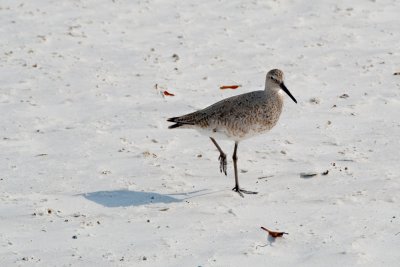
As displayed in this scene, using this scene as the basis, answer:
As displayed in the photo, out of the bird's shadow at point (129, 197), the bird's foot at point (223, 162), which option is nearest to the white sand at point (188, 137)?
the bird's shadow at point (129, 197)

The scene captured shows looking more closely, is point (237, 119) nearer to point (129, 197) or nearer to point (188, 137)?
point (129, 197)

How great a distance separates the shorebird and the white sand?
579mm

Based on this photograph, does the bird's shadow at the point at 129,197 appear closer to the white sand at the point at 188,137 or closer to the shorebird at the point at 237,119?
the white sand at the point at 188,137

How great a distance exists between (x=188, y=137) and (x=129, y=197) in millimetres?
2070

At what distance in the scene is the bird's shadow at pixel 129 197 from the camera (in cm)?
842

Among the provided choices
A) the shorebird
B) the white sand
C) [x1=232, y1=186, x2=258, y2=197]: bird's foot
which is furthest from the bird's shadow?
the shorebird

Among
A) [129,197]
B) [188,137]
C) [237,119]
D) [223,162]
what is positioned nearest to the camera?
[129,197]

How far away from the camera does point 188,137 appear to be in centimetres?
1043

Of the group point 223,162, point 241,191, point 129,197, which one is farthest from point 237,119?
point 129,197

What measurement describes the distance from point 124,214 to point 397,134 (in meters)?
4.13

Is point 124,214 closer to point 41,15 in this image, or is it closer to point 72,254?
point 72,254

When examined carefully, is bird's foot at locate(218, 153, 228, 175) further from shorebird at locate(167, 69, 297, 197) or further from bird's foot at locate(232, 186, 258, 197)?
bird's foot at locate(232, 186, 258, 197)

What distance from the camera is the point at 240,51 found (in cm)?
1323

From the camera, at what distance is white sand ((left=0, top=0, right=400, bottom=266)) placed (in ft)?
24.7
